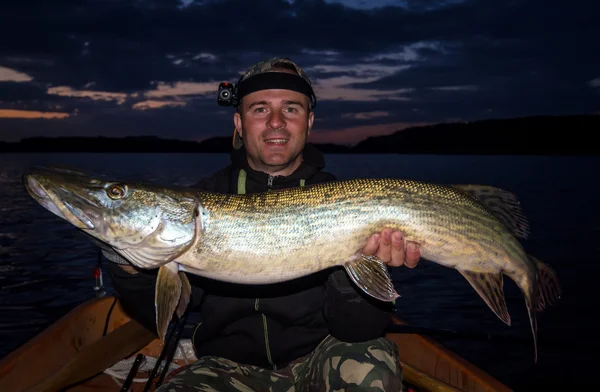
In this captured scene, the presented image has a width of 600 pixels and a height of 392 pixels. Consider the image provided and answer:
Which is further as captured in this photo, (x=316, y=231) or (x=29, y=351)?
(x=29, y=351)

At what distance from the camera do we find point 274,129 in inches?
149

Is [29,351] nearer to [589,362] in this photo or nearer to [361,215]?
[361,215]

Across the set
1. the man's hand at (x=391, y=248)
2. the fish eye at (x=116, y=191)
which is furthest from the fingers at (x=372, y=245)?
the fish eye at (x=116, y=191)

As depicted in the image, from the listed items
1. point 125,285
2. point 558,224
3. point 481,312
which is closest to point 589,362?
point 481,312

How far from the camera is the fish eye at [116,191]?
8.54 ft

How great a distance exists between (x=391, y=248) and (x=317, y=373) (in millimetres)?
1004

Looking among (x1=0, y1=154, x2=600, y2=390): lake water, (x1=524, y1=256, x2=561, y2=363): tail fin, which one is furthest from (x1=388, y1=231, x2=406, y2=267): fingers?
(x1=0, y1=154, x2=600, y2=390): lake water

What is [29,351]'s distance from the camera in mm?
3902

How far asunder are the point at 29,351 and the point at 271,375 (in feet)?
6.95

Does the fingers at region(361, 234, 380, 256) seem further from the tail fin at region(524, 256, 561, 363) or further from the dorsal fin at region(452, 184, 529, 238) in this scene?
the tail fin at region(524, 256, 561, 363)

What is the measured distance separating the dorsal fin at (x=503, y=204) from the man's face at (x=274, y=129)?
1.38m

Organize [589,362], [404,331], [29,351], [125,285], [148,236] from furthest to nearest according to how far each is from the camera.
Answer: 1. [589,362]
2. [404,331]
3. [29,351]
4. [125,285]
5. [148,236]

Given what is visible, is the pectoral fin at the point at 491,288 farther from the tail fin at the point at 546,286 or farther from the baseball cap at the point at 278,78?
the baseball cap at the point at 278,78

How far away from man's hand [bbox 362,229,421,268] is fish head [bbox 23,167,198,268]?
1.05 metres
